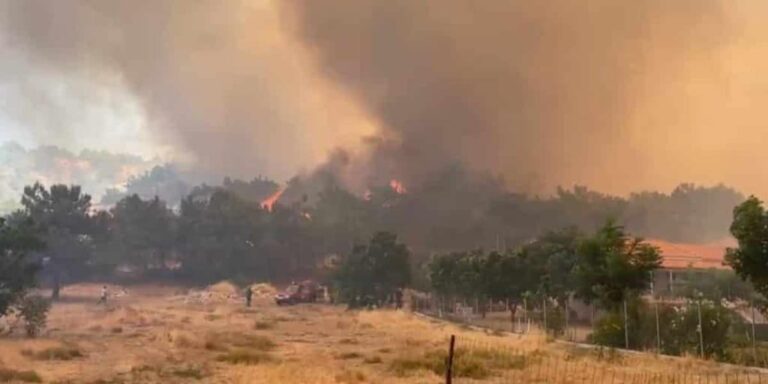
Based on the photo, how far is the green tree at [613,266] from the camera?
26141mm

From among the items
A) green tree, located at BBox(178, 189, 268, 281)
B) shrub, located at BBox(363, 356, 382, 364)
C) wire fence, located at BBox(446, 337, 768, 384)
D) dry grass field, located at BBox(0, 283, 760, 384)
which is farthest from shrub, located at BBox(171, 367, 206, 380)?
green tree, located at BBox(178, 189, 268, 281)

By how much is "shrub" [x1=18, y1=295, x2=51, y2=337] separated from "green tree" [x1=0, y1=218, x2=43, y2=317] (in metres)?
0.53

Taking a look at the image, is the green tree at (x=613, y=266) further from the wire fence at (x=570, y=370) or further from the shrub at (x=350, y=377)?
the shrub at (x=350, y=377)

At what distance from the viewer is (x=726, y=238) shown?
123062 mm

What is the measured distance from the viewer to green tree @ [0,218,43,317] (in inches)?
1419

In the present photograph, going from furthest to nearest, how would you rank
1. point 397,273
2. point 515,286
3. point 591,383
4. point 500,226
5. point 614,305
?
point 500,226 < point 397,273 < point 515,286 < point 614,305 < point 591,383

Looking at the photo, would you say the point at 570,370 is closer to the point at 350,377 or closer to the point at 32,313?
the point at 350,377

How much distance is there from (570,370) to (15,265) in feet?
90.5

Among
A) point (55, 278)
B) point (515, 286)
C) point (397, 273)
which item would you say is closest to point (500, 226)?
point (397, 273)

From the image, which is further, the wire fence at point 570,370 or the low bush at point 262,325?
the low bush at point 262,325

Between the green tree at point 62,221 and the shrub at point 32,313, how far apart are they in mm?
42040

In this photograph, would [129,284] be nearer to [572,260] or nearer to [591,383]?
[572,260]

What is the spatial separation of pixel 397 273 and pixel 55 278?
35.3 m

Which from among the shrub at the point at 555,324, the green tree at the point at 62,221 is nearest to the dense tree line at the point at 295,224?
the green tree at the point at 62,221
